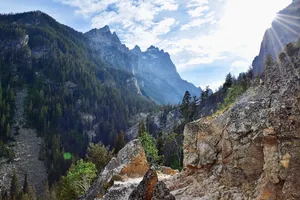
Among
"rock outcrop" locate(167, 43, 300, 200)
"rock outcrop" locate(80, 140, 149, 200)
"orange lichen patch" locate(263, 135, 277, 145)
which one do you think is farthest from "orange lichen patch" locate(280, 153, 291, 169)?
"rock outcrop" locate(80, 140, 149, 200)

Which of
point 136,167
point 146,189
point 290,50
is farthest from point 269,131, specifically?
point 136,167

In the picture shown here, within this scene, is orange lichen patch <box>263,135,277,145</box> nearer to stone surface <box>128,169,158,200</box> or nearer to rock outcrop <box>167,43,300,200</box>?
rock outcrop <box>167,43,300,200</box>

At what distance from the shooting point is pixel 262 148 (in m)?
16.1

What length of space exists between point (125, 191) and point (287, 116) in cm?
1883

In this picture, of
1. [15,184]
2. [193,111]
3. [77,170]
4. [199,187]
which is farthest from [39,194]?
[199,187]

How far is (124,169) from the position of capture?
34.8m

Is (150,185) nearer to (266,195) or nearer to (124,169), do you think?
(266,195)

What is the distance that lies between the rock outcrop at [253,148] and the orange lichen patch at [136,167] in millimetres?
12768

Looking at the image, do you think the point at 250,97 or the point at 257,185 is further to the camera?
the point at 250,97

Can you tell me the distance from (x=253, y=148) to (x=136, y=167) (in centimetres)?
2197

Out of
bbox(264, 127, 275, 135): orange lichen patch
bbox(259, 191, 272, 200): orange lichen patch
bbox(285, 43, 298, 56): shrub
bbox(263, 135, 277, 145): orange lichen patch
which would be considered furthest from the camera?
bbox(285, 43, 298, 56): shrub

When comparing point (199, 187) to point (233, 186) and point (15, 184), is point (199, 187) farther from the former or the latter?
point (15, 184)

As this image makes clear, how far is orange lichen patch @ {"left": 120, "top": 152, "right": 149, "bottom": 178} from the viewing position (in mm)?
35062

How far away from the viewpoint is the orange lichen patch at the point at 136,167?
35.1 m
